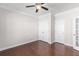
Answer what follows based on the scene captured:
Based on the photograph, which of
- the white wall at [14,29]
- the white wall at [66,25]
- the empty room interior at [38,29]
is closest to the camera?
the empty room interior at [38,29]

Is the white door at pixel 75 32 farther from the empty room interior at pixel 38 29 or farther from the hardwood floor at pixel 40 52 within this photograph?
the hardwood floor at pixel 40 52

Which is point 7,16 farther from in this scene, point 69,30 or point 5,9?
point 69,30

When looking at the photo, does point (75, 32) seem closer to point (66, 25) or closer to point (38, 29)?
point (66, 25)

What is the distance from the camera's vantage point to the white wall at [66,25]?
384cm

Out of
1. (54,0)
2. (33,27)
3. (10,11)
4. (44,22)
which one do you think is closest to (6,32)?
(10,11)

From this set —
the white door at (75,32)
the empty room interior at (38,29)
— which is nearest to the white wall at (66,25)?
the empty room interior at (38,29)

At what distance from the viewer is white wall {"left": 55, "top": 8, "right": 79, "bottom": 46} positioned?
3838 mm

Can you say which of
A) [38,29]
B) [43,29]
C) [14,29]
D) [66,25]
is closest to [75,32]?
[66,25]

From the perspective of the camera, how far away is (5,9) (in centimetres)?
354

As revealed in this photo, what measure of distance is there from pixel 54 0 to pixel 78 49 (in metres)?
3.32

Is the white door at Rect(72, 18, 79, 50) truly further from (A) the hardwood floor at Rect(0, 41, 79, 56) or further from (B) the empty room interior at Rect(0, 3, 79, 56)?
(A) the hardwood floor at Rect(0, 41, 79, 56)

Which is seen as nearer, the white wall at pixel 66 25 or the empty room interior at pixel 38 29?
the empty room interior at pixel 38 29

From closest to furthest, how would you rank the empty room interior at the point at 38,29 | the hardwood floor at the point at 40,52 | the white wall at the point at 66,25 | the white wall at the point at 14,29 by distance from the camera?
1. the hardwood floor at the point at 40,52
2. the empty room interior at the point at 38,29
3. the white wall at the point at 14,29
4. the white wall at the point at 66,25

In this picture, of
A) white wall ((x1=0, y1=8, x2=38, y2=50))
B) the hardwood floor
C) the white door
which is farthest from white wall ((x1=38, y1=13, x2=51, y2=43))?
the white door
